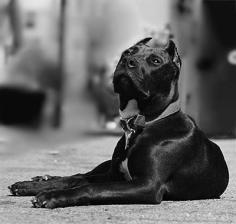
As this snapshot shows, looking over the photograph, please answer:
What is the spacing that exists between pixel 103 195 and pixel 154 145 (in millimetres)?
528

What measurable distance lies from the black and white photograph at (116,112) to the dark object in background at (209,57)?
0.9 inches

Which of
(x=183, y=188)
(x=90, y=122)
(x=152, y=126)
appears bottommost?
(x=90, y=122)

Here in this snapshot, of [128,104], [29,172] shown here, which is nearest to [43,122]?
[29,172]

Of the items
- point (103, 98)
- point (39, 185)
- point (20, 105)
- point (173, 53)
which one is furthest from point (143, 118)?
point (103, 98)

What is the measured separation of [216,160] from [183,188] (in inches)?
14.0

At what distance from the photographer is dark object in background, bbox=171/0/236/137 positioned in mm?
14484

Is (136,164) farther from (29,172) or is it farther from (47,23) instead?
(47,23)

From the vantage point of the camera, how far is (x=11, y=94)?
390 inches

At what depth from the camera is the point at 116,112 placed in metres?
11.8

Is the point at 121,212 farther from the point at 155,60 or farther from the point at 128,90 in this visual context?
the point at 155,60

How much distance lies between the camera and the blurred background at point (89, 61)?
9398 millimetres

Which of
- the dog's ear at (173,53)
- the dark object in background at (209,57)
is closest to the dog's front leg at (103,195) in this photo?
the dog's ear at (173,53)

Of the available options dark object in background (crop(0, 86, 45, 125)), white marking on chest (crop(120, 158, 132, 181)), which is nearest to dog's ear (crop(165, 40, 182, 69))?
white marking on chest (crop(120, 158, 132, 181))

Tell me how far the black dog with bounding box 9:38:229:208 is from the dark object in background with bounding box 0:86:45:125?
11.8 ft
